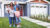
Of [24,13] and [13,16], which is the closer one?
[13,16]

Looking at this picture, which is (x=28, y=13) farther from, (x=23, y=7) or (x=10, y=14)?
(x=10, y=14)

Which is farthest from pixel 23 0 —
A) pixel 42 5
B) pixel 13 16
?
pixel 13 16

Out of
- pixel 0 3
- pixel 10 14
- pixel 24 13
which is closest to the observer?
pixel 10 14

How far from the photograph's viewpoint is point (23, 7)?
97.8ft

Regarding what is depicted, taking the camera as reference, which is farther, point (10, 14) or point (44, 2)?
point (44, 2)

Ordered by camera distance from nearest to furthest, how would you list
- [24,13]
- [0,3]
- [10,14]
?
[10,14], [0,3], [24,13]

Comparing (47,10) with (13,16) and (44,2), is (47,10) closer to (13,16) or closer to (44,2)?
(44,2)

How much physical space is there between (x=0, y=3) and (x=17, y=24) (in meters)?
16.1

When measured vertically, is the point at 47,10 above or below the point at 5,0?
below

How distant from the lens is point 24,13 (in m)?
29.5

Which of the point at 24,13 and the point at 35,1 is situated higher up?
the point at 35,1

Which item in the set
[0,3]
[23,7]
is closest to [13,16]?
[0,3]

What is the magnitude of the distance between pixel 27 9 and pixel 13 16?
652 inches

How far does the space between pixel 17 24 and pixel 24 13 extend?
17618 millimetres
